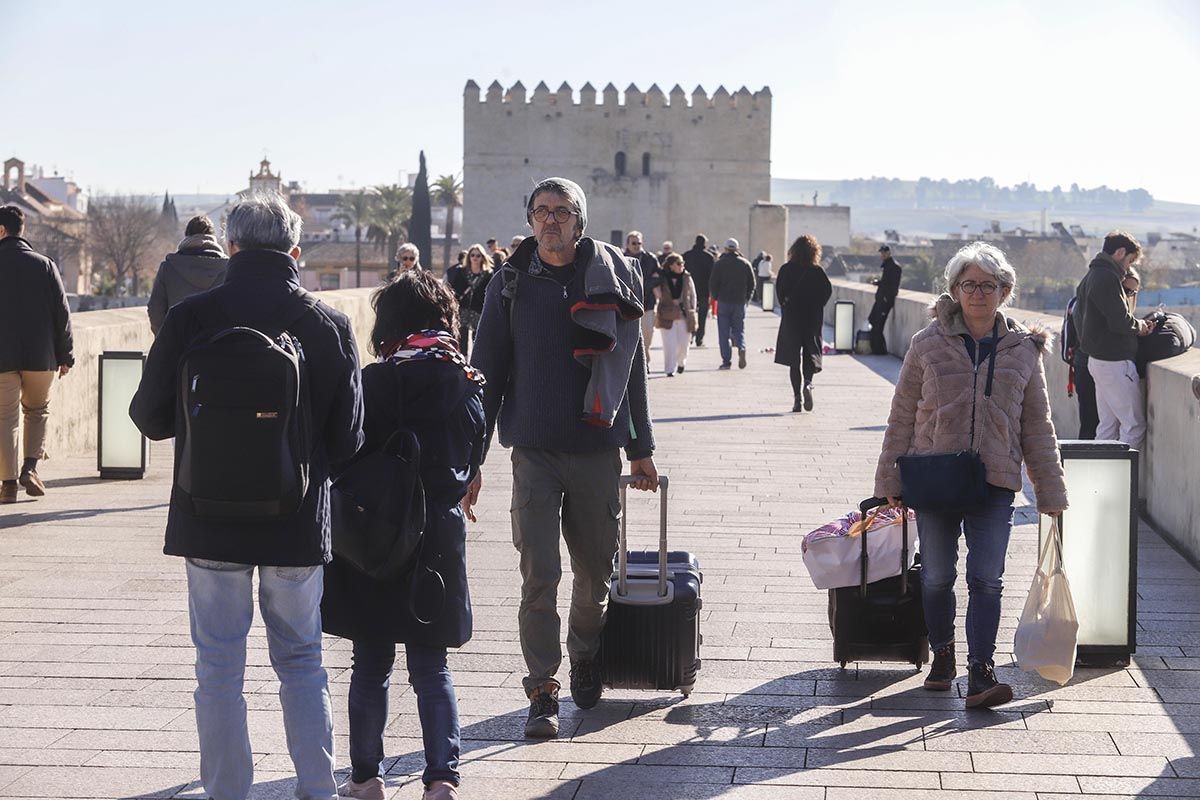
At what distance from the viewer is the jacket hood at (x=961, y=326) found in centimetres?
567

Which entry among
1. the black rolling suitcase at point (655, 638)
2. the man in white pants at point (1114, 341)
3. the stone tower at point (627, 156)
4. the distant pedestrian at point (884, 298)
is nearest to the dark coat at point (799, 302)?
the man in white pants at point (1114, 341)

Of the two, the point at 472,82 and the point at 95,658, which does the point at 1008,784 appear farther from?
the point at 472,82

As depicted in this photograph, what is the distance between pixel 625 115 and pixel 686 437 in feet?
A: 251

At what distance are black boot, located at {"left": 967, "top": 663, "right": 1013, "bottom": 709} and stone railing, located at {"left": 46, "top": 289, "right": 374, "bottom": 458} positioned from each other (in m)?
6.92

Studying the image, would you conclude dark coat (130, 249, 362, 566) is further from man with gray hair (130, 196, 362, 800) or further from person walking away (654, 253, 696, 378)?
person walking away (654, 253, 696, 378)

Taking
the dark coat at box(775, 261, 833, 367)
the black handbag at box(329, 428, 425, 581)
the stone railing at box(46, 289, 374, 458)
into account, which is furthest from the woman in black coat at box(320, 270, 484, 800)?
the dark coat at box(775, 261, 833, 367)

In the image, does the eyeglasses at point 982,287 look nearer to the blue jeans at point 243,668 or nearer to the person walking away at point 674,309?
the blue jeans at point 243,668

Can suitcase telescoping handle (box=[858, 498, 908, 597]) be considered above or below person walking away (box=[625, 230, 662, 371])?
below

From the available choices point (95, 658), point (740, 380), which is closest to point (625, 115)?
point (740, 380)

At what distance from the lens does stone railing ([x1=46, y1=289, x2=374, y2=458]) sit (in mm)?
11422

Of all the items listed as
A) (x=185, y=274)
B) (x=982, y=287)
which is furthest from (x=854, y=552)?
(x=185, y=274)

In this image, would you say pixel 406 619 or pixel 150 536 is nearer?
pixel 406 619

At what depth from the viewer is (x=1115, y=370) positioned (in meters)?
10.2

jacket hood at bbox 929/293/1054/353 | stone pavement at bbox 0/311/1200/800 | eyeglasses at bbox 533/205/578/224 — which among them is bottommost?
stone pavement at bbox 0/311/1200/800
